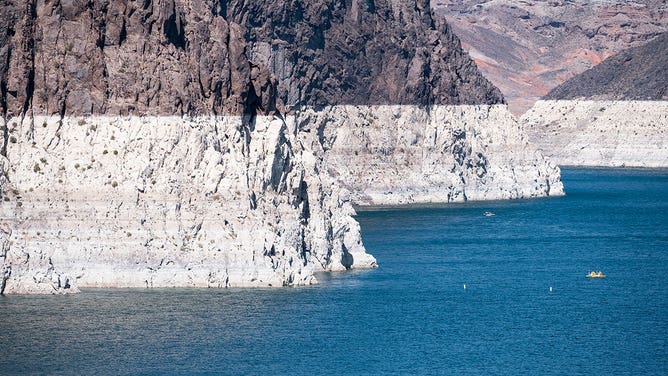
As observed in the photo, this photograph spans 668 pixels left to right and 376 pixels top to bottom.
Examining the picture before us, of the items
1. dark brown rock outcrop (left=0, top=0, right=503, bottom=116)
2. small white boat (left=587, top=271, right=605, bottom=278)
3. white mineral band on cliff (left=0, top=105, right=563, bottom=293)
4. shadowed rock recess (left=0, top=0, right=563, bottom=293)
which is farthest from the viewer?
small white boat (left=587, top=271, right=605, bottom=278)

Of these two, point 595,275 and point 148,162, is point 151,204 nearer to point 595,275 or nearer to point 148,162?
point 148,162

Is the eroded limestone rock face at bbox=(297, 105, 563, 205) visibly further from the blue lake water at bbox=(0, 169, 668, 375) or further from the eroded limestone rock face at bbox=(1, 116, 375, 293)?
the eroded limestone rock face at bbox=(1, 116, 375, 293)

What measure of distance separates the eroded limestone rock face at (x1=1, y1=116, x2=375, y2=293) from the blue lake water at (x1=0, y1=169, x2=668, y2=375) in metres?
1.14

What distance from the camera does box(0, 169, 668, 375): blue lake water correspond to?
68562 millimetres

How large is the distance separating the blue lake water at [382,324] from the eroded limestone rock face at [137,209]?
1137mm

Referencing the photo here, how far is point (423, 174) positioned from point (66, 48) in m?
81.0

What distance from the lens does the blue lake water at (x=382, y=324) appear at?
225 ft

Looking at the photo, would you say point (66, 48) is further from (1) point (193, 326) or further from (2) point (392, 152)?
(2) point (392, 152)

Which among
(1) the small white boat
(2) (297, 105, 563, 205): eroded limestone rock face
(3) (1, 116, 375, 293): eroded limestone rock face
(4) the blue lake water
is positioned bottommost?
(4) the blue lake water

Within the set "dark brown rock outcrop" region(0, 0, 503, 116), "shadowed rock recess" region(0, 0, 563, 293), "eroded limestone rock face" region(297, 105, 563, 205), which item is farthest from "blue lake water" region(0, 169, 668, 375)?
"eroded limestone rock face" region(297, 105, 563, 205)

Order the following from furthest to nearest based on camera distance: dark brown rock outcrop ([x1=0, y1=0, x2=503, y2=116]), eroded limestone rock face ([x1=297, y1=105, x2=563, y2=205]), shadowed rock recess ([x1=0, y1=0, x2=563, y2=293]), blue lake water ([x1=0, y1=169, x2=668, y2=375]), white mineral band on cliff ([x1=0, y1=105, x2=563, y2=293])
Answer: eroded limestone rock face ([x1=297, y1=105, x2=563, y2=205]) → dark brown rock outcrop ([x1=0, y1=0, x2=503, y2=116]) → shadowed rock recess ([x1=0, y1=0, x2=563, y2=293]) → white mineral band on cliff ([x1=0, y1=105, x2=563, y2=293]) → blue lake water ([x1=0, y1=169, x2=668, y2=375])

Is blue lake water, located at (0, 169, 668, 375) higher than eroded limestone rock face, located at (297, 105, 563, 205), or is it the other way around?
eroded limestone rock face, located at (297, 105, 563, 205)

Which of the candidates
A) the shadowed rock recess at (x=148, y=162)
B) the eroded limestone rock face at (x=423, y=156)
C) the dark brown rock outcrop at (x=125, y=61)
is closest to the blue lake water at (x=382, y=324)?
the shadowed rock recess at (x=148, y=162)

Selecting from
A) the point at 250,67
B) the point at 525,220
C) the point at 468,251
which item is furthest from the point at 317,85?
the point at 250,67
